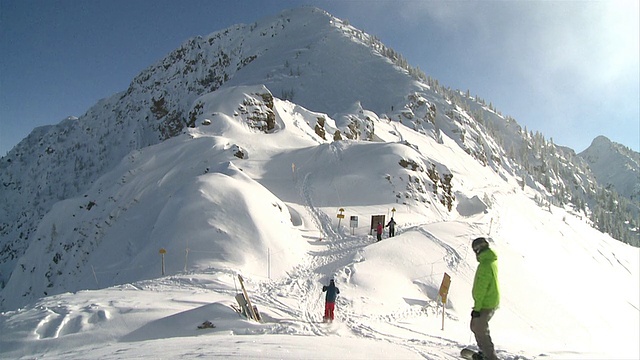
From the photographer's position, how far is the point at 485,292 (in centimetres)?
595

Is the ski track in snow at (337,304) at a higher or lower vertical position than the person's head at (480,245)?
lower

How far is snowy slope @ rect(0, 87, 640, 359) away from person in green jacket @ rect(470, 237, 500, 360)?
1833mm

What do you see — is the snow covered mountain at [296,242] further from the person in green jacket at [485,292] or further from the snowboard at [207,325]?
the person in green jacket at [485,292]

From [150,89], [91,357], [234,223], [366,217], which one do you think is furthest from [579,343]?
[150,89]

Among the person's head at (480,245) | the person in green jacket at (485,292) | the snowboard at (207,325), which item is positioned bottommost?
the snowboard at (207,325)

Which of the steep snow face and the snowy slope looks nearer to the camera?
the snowy slope

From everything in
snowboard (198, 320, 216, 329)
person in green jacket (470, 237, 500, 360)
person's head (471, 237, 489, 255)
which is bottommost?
snowboard (198, 320, 216, 329)

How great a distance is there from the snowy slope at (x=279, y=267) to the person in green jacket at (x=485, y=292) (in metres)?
1.83

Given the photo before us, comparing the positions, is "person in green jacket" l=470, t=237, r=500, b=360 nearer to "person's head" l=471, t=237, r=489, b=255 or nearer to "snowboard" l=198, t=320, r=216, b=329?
"person's head" l=471, t=237, r=489, b=255

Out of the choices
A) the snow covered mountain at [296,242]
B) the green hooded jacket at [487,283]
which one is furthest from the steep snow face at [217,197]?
the green hooded jacket at [487,283]

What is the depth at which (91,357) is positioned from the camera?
23.3 feet

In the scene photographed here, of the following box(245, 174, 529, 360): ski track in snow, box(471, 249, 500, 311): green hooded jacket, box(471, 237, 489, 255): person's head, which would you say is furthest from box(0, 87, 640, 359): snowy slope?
box(471, 237, 489, 255): person's head

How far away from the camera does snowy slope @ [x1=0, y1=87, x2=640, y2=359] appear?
9.13 m

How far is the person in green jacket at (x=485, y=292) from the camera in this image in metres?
5.93
